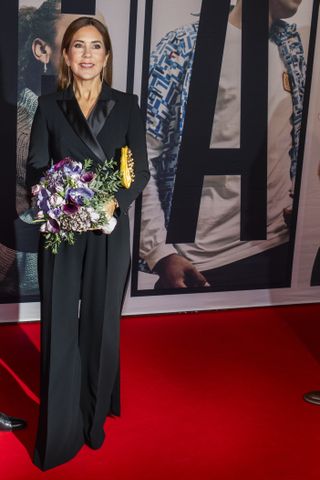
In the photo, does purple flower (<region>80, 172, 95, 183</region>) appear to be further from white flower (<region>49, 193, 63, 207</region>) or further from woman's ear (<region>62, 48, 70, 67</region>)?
woman's ear (<region>62, 48, 70, 67</region>)

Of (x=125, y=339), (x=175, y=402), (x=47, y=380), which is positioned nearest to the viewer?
(x=47, y=380)

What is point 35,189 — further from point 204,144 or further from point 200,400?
point 204,144

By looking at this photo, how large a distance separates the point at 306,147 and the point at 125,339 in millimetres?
1974

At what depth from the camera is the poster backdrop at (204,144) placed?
5.04 metres

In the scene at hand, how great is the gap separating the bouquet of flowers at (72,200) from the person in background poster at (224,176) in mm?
2219

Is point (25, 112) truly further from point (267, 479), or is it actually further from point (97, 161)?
point (267, 479)

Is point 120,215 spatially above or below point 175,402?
above

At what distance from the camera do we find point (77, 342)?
3383mm

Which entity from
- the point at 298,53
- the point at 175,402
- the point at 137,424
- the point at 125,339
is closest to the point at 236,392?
the point at 175,402

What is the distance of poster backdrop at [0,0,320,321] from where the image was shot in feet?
16.5

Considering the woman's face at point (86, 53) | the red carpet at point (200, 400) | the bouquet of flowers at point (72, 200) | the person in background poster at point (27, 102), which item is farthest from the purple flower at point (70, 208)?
the person in background poster at point (27, 102)

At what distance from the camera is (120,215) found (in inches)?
131

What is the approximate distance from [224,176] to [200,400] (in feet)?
6.49

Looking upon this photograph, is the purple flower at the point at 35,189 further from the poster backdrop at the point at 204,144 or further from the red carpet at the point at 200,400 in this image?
the poster backdrop at the point at 204,144
